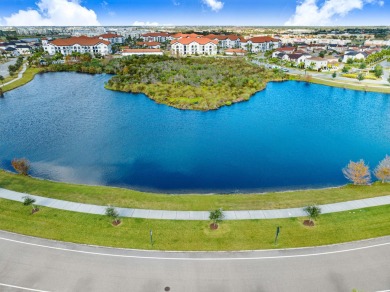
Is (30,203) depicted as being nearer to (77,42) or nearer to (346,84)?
(346,84)

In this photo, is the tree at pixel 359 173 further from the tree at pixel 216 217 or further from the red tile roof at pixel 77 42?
the red tile roof at pixel 77 42

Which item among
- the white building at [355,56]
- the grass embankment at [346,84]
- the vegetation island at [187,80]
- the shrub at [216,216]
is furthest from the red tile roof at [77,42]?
the shrub at [216,216]

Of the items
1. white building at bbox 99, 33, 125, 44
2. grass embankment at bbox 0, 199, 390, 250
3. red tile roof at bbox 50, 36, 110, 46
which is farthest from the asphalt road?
white building at bbox 99, 33, 125, 44

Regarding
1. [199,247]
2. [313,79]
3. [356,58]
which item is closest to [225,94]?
[313,79]

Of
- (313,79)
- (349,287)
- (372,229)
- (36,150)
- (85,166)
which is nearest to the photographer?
(349,287)

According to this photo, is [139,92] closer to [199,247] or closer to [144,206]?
[144,206]
